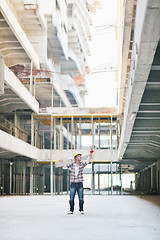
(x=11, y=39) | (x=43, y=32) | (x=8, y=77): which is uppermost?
(x=43, y=32)

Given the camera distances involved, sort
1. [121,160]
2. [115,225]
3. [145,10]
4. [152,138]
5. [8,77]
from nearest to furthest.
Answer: [145,10] < [115,225] < [152,138] < [8,77] < [121,160]

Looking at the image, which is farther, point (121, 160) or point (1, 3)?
point (121, 160)

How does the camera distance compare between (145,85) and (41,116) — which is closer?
(145,85)

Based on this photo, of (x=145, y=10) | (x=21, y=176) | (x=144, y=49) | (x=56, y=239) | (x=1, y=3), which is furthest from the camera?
(x=21, y=176)

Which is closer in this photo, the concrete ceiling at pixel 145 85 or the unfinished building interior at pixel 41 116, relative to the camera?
the concrete ceiling at pixel 145 85

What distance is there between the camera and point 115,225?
30.2ft

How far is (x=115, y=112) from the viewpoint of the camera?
4391 centimetres

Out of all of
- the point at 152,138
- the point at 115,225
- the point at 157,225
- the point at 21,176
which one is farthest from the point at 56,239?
the point at 21,176

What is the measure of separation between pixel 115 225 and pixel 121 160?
26400mm

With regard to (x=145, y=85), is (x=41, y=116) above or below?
above

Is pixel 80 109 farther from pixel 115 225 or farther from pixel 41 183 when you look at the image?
pixel 115 225

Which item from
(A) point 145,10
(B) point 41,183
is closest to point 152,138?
(A) point 145,10

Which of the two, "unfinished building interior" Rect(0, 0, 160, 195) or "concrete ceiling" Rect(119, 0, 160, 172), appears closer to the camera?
"concrete ceiling" Rect(119, 0, 160, 172)

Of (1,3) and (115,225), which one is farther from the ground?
(1,3)
